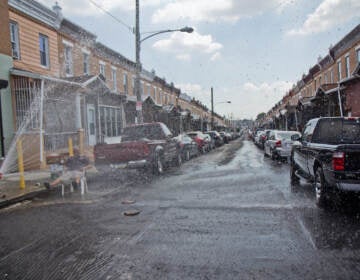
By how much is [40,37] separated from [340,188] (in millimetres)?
16278

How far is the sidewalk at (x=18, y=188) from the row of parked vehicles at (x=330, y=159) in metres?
6.98

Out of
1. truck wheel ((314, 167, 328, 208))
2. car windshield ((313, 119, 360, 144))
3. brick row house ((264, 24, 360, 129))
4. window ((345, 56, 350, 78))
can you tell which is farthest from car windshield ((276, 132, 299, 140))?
window ((345, 56, 350, 78))

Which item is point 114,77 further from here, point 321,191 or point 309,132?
point 321,191

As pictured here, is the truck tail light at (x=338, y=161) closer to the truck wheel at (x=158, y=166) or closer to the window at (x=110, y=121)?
the truck wheel at (x=158, y=166)

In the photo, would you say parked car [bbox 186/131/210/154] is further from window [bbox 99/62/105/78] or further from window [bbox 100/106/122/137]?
window [bbox 99/62/105/78]

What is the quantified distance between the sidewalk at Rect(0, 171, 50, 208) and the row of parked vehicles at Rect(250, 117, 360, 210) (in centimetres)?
698

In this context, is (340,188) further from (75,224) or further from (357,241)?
(75,224)

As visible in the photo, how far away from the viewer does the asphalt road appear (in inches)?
Result: 157

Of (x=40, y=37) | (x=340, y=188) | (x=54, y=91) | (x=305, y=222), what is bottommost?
(x=305, y=222)

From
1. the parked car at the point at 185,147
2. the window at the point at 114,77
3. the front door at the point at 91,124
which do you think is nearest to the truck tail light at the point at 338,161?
the parked car at the point at 185,147

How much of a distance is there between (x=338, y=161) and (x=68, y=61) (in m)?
17.4

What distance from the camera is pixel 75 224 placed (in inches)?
244

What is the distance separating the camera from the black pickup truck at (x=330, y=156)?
599 centimetres

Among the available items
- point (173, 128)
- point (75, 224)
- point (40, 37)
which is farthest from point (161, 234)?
point (173, 128)
